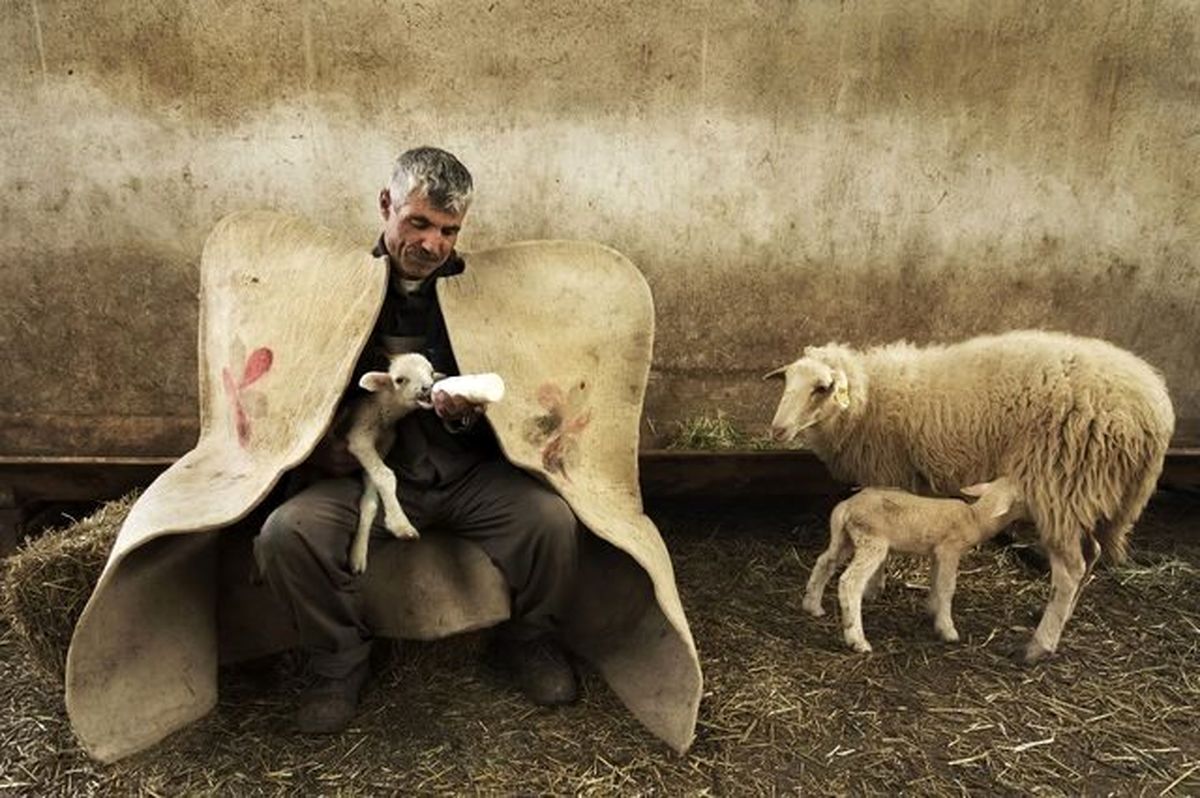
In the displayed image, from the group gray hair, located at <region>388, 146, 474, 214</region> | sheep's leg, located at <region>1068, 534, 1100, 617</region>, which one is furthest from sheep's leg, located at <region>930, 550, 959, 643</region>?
gray hair, located at <region>388, 146, 474, 214</region>

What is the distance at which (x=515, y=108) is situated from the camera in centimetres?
412

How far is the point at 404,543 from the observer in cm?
286

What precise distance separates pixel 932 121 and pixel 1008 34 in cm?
55

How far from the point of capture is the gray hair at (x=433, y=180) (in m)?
2.59

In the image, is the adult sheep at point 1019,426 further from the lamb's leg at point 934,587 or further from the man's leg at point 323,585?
the man's leg at point 323,585

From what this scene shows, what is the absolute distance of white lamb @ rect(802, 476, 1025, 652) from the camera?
123 inches

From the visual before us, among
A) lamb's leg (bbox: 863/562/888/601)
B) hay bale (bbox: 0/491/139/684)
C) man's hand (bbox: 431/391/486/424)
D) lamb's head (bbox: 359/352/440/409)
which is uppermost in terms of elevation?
lamb's head (bbox: 359/352/440/409)

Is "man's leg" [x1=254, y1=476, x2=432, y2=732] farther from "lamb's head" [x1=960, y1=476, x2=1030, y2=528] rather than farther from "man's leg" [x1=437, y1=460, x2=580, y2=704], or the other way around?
"lamb's head" [x1=960, y1=476, x2=1030, y2=528]

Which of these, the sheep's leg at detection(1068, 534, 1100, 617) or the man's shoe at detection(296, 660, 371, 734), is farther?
the sheep's leg at detection(1068, 534, 1100, 617)

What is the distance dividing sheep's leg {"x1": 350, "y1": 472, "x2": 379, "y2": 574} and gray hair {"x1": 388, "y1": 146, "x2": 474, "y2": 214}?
2.92 ft

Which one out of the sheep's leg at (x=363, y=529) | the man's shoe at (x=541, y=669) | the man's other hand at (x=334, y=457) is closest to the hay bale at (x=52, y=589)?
the man's other hand at (x=334, y=457)

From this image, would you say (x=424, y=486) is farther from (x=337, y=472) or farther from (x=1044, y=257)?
(x=1044, y=257)

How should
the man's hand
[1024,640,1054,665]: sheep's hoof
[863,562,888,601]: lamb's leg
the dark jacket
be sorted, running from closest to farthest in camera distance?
the man's hand, the dark jacket, [1024,640,1054,665]: sheep's hoof, [863,562,888,601]: lamb's leg

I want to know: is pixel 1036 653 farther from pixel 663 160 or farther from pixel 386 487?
pixel 663 160
